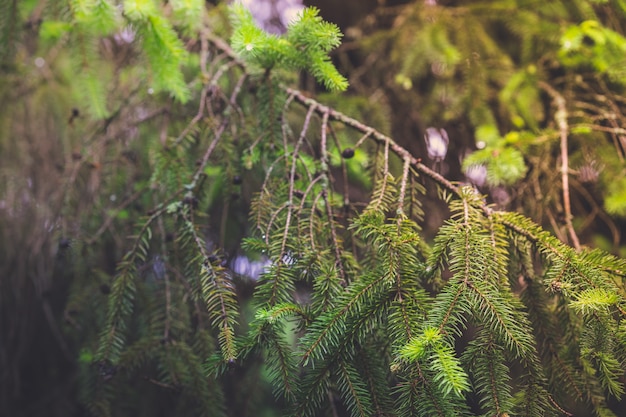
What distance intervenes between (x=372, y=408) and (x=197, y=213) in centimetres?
73

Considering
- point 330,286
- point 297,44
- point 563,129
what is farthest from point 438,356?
point 563,129

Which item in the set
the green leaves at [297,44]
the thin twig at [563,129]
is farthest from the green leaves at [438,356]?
the thin twig at [563,129]

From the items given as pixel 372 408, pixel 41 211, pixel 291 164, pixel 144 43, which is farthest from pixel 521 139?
pixel 41 211

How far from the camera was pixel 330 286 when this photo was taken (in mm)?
1039

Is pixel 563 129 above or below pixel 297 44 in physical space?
below

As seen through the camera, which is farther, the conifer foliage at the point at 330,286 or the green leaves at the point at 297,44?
the green leaves at the point at 297,44

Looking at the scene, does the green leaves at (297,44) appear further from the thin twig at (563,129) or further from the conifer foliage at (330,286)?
the thin twig at (563,129)

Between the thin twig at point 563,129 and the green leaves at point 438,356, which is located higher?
the green leaves at point 438,356

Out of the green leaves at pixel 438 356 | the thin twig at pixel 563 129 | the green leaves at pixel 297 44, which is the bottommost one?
the thin twig at pixel 563 129

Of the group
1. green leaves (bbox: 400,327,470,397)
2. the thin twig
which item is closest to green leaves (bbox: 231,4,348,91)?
green leaves (bbox: 400,327,470,397)

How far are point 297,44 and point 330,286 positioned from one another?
2.29 feet

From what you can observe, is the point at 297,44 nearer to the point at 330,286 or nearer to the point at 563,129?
the point at 330,286

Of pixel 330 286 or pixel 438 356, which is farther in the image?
pixel 330 286

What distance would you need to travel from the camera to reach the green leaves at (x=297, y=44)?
45.7 inches
